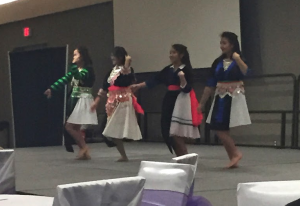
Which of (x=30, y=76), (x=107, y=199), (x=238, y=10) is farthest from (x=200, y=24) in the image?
(x=107, y=199)

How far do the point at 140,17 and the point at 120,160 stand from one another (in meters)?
3.35

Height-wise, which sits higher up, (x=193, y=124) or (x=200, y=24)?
(x=200, y=24)

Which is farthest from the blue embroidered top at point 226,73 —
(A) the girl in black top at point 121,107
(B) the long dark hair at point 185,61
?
(A) the girl in black top at point 121,107

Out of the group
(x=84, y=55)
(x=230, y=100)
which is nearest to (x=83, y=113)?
(x=84, y=55)

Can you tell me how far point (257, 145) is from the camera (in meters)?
6.93

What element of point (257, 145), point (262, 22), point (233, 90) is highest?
point (262, 22)

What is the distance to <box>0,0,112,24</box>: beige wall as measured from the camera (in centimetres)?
951

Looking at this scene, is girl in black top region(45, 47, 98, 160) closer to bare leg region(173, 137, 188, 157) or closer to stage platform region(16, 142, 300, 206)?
stage platform region(16, 142, 300, 206)

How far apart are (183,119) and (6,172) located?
2.75 metres

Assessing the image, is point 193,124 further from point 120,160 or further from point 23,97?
point 23,97

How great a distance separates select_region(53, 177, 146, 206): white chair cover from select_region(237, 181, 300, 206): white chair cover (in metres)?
0.39

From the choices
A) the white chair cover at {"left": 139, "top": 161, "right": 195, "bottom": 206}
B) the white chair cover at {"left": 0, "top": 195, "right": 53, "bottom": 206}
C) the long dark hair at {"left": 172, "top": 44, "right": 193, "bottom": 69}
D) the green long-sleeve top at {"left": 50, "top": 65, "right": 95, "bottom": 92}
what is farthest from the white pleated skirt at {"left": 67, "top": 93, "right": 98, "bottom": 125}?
the white chair cover at {"left": 139, "top": 161, "right": 195, "bottom": 206}

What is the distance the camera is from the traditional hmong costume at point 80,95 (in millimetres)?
5628

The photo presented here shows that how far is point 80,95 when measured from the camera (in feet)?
18.7
